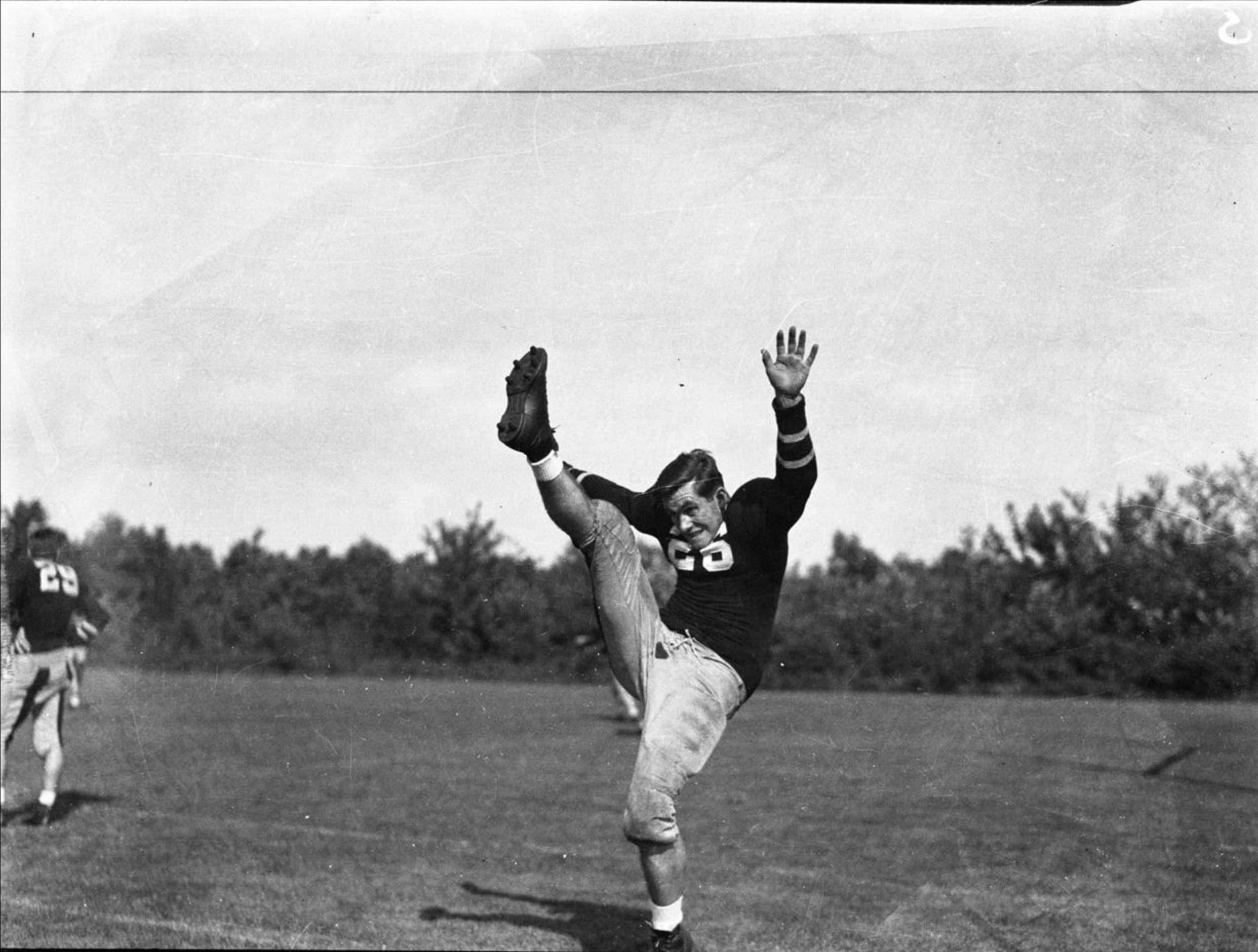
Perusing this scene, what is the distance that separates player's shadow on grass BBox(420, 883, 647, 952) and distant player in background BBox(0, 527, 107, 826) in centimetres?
299

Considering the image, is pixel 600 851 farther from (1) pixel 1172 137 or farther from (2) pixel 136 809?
(1) pixel 1172 137

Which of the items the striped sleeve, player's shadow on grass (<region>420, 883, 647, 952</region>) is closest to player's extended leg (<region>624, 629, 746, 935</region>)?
the striped sleeve

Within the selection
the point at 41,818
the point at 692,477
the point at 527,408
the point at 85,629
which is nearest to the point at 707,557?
the point at 692,477

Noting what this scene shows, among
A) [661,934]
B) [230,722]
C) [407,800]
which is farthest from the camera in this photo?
[407,800]

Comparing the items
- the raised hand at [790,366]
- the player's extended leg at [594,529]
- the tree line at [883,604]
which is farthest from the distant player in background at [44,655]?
the raised hand at [790,366]

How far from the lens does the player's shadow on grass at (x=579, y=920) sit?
5.60m

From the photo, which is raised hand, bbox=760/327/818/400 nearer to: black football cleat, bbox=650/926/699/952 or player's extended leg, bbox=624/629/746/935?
player's extended leg, bbox=624/629/746/935

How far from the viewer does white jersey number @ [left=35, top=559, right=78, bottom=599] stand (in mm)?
7477

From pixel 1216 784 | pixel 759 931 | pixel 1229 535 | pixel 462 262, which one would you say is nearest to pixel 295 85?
pixel 462 262

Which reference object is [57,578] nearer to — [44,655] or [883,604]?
[44,655]

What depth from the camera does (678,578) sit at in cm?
493

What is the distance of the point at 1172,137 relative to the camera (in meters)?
5.29

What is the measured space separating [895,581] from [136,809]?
5324mm

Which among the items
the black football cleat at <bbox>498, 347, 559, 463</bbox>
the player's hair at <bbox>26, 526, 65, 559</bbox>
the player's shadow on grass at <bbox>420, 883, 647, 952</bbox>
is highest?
the black football cleat at <bbox>498, 347, 559, 463</bbox>
